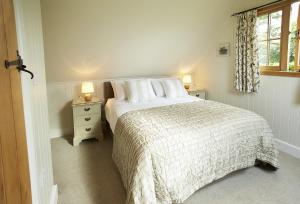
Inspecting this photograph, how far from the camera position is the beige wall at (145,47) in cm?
257

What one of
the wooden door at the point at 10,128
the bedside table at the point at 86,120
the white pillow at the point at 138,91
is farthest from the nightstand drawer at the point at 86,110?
the wooden door at the point at 10,128

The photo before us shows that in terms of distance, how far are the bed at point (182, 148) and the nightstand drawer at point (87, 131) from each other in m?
0.88

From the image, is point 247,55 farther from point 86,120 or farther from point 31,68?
point 31,68

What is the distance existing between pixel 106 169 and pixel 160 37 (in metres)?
2.13

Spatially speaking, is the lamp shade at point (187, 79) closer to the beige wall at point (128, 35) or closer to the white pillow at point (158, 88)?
the beige wall at point (128, 35)

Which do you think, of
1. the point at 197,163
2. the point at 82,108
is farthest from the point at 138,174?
the point at 82,108

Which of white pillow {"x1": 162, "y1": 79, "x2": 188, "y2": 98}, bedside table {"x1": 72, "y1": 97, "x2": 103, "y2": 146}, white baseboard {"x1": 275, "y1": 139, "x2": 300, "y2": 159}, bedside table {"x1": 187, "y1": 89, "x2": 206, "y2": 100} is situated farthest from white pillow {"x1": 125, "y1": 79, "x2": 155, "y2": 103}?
white baseboard {"x1": 275, "y1": 139, "x2": 300, "y2": 159}

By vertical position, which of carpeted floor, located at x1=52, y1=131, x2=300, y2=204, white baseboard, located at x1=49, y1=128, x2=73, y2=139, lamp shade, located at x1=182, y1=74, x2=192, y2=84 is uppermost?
lamp shade, located at x1=182, y1=74, x2=192, y2=84

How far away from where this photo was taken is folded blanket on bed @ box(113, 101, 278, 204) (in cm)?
162

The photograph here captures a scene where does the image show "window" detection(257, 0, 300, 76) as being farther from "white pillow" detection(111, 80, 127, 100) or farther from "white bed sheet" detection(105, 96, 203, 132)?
"white pillow" detection(111, 80, 127, 100)

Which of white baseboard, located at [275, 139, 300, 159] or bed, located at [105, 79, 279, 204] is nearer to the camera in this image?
bed, located at [105, 79, 279, 204]

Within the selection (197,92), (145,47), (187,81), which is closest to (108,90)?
(145,47)

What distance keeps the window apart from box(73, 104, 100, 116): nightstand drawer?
2533 mm

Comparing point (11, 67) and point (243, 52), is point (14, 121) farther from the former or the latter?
point (243, 52)
